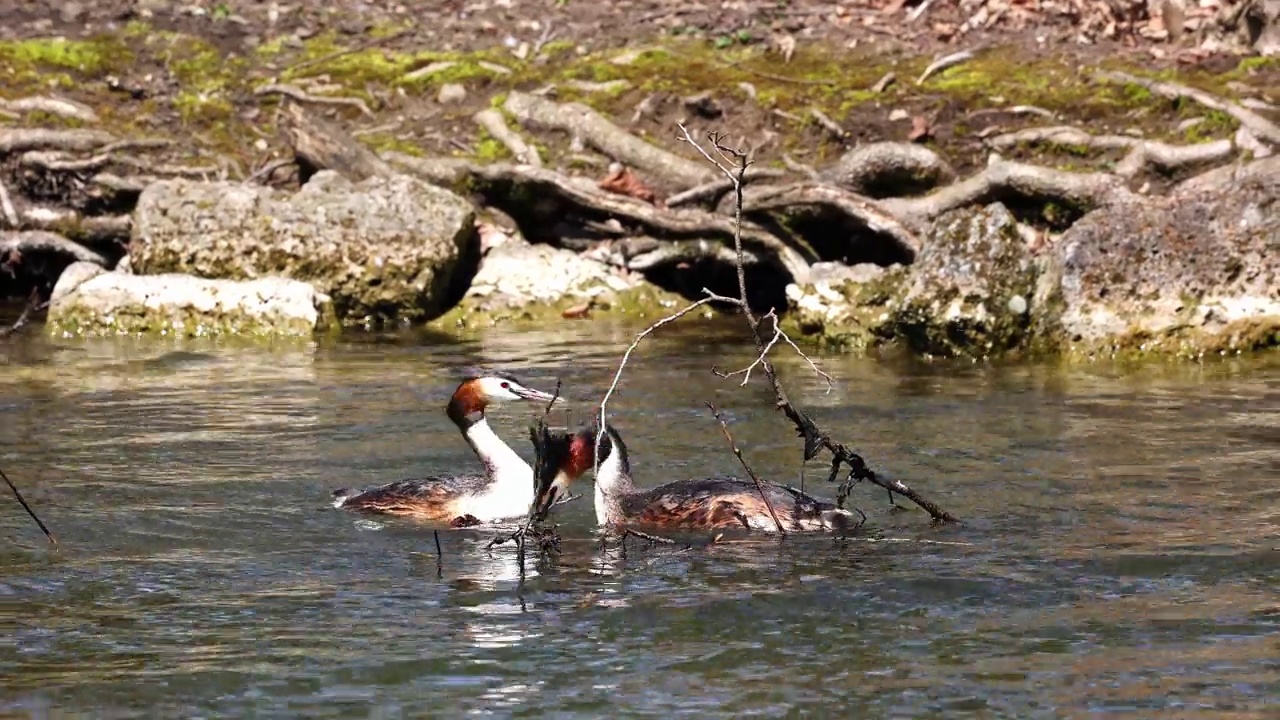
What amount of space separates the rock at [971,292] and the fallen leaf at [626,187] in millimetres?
3751

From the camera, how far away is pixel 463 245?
17.9 meters

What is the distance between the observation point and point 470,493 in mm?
9758

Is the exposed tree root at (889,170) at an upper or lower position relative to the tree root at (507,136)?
lower

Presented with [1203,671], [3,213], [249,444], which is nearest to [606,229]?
[3,213]

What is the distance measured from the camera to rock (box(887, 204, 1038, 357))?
14.9m

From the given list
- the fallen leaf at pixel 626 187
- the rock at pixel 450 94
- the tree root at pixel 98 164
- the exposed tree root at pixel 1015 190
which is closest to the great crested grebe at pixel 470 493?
the exposed tree root at pixel 1015 190

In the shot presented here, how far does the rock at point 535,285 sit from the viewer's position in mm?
17922

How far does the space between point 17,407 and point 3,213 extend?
589 cm

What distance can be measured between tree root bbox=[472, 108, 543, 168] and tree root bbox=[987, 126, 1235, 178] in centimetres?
452

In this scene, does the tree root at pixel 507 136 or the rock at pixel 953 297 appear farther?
the tree root at pixel 507 136

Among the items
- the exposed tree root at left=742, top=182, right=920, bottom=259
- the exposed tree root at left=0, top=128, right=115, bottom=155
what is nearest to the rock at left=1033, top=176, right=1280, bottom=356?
the exposed tree root at left=742, top=182, right=920, bottom=259

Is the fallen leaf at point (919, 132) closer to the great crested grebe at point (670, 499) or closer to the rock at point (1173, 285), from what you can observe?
the rock at point (1173, 285)

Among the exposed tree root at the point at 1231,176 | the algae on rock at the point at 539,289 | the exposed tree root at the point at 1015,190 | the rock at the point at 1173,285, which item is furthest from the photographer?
the algae on rock at the point at 539,289

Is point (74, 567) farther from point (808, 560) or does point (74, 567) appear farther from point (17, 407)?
point (17, 407)
